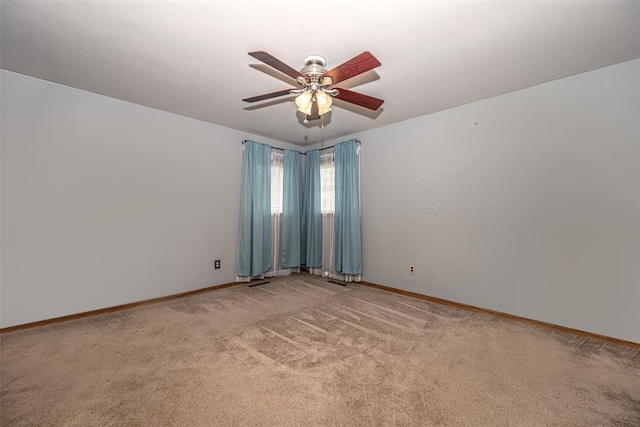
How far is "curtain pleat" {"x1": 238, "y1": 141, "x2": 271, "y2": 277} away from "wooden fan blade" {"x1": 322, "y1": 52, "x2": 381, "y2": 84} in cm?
261

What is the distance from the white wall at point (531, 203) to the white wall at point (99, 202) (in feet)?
9.44

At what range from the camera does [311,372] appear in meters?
1.88

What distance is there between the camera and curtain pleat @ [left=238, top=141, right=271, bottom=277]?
4156 mm

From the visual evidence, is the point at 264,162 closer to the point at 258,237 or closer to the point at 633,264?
the point at 258,237

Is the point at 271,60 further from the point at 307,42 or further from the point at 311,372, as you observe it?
the point at 311,372

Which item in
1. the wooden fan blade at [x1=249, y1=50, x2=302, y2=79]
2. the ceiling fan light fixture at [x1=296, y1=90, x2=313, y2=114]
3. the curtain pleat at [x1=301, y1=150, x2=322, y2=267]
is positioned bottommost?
the curtain pleat at [x1=301, y1=150, x2=322, y2=267]

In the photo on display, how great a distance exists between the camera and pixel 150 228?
333 cm

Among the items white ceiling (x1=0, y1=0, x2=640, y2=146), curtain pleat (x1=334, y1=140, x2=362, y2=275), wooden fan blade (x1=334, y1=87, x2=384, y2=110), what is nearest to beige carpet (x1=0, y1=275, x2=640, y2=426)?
curtain pleat (x1=334, y1=140, x2=362, y2=275)

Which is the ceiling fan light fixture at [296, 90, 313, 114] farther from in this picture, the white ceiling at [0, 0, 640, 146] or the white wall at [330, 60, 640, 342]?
the white wall at [330, 60, 640, 342]

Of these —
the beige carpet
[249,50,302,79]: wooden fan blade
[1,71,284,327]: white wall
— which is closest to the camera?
the beige carpet

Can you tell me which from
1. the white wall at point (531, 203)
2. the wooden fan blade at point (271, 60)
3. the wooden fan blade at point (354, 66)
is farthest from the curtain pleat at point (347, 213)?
the wooden fan blade at point (271, 60)

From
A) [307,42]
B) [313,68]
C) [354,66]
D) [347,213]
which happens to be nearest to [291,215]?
[347,213]

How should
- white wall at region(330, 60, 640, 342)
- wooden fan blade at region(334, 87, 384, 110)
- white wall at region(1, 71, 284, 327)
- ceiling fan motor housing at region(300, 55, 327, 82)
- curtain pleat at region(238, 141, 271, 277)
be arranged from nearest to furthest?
1. ceiling fan motor housing at region(300, 55, 327, 82)
2. wooden fan blade at region(334, 87, 384, 110)
3. white wall at region(330, 60, 640, 342)
4. white wall at region(1, 71, 284, 327)
5. curtain pleat at region(238, 141, 271, 277)

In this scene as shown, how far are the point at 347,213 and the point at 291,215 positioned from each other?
1110 mm
